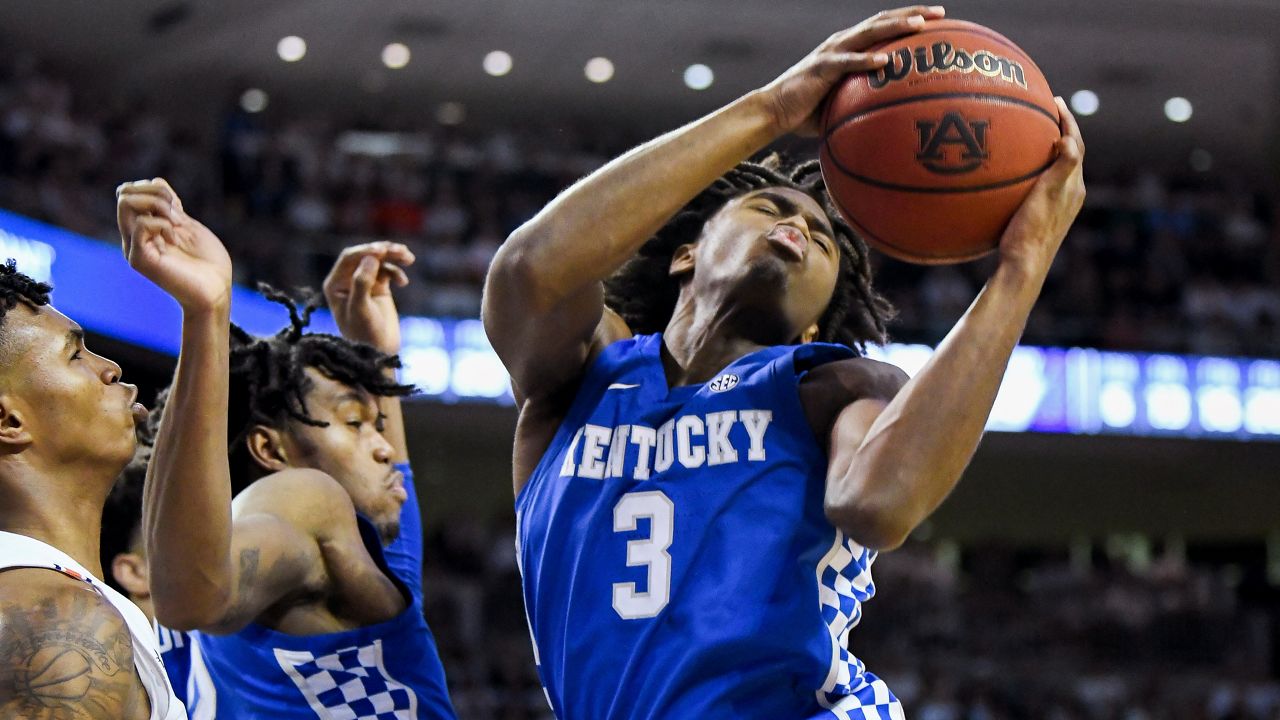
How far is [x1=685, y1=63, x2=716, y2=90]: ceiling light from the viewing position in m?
15.6

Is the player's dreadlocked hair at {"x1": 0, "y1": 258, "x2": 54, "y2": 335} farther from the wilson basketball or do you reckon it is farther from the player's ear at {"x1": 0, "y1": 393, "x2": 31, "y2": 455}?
the wilson basketball

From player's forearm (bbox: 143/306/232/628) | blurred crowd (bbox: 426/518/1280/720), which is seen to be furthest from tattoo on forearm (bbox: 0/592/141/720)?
blurred crowd (bbox: 426/518/1280/720)

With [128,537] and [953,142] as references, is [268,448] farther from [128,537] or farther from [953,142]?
[953,142]

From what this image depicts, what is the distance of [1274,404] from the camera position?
13.6m

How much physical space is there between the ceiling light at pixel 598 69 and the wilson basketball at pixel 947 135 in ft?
43.5

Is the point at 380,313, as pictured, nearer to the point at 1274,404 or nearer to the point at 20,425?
the point at 20,425

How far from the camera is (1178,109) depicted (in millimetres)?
16359

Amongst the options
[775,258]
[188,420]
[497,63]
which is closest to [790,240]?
[775,258]

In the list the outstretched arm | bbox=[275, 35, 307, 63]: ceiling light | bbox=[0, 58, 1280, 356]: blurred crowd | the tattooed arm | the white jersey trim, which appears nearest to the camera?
the tattooed arm

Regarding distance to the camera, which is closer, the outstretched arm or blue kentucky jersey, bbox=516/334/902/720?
blue kentucky jersey, bbox=516/334/902/720

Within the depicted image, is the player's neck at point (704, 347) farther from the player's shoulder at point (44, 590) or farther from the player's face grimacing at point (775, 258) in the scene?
the player's shoulder at point (44, 590)

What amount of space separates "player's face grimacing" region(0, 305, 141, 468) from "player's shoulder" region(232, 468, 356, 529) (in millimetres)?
355

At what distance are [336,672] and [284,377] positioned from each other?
771 mm

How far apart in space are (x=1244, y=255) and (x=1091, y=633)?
13.5 feet
